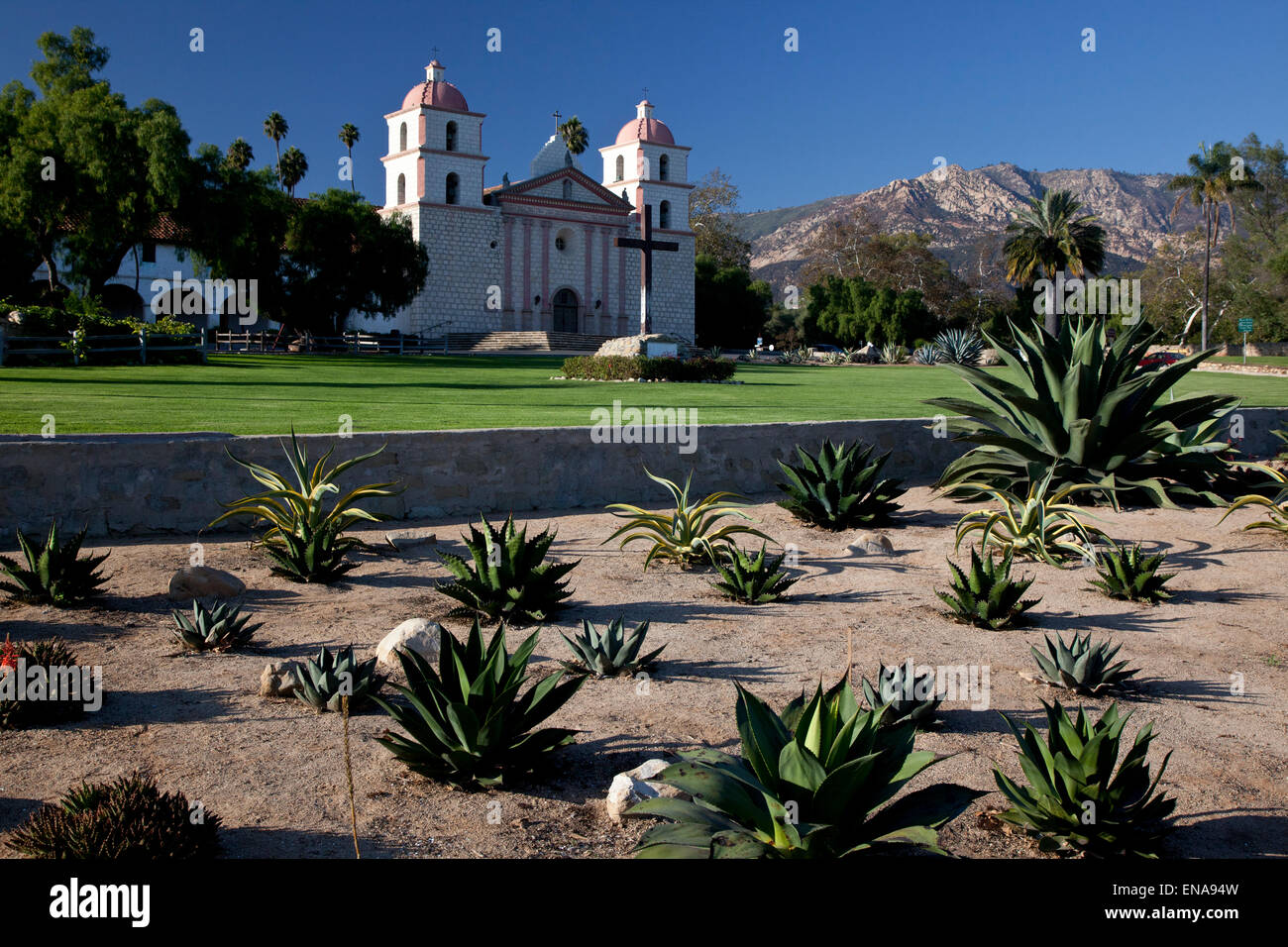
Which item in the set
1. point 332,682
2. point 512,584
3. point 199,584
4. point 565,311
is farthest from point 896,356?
point 332,682

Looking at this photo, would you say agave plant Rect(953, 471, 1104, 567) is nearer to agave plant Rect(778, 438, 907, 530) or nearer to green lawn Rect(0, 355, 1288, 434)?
agave plant Rect(778, 438, 907, 530)

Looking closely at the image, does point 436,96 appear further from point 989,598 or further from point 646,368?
point 989,598

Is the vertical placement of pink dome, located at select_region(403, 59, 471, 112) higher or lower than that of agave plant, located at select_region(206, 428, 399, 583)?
higher

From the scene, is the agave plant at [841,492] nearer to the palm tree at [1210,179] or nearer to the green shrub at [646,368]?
the green shrub at [646,368]

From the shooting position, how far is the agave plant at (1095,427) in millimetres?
8695

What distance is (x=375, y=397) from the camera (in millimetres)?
17203

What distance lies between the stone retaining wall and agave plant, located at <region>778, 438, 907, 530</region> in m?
1.38

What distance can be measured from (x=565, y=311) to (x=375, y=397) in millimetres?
48560

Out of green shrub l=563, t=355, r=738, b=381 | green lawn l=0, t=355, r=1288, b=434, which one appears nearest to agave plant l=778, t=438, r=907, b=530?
green lawn l=0, t=355, r=1288, b=434

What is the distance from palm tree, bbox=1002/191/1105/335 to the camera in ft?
174

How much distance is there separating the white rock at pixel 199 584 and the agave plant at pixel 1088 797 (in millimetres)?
4697

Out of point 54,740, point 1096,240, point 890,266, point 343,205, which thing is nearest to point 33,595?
point 54,740
